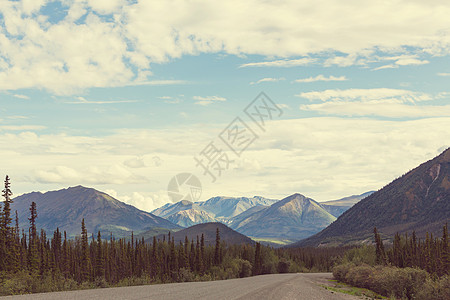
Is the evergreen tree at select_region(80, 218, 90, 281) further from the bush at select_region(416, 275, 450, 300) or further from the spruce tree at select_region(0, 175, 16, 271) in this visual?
the bush at select_region(416, 275, 450, 300)

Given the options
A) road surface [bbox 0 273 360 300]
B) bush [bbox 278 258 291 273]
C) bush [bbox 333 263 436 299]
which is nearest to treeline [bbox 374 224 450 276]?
bush [bbox 278 258 291 273]

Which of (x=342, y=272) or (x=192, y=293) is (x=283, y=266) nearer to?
(x=342, y=272)

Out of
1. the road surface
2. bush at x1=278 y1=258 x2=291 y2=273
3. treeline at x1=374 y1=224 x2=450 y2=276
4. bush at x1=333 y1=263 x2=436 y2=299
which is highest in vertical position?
the road surface

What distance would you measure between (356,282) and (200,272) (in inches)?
2617

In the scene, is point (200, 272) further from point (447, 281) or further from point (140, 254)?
point (447, 281)

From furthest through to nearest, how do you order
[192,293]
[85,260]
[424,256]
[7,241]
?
[424,256], [85,260], [7,241], [192,293]

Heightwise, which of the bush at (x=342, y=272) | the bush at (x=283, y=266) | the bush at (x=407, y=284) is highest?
the bush at (x=407, y=284)

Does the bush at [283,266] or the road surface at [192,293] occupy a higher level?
the road surface at [192,293]

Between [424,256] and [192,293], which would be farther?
[424,256]

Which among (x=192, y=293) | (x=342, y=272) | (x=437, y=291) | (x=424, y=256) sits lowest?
(x=424, y=256)

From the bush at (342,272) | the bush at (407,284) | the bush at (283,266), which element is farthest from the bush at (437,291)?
the bush at (283,266)

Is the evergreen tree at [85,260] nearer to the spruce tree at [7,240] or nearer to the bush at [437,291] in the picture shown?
the spruce tree at [7,240]


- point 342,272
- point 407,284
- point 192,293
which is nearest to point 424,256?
point 342,272

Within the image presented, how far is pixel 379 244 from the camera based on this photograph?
151750 mm
